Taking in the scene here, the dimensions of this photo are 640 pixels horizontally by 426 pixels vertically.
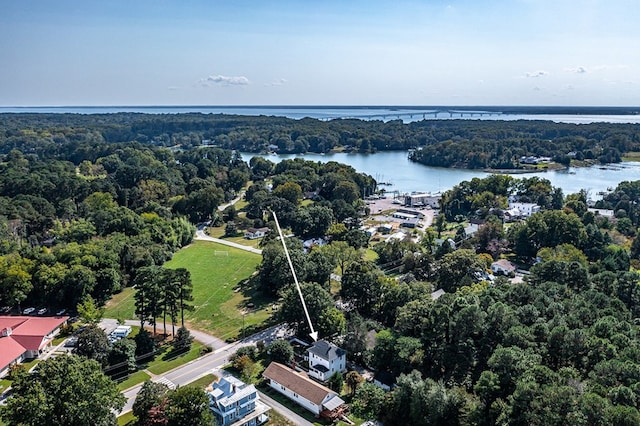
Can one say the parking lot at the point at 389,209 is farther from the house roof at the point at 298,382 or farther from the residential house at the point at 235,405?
the residential house at the point at 235,405

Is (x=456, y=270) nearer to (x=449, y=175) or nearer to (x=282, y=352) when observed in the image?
(x=282, y=352)

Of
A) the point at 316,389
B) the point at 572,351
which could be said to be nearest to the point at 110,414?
the point at 316,389

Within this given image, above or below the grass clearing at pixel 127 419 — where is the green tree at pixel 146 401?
above

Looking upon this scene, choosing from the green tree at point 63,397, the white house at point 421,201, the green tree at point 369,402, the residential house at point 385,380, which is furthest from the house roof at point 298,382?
the white house at point 421,201

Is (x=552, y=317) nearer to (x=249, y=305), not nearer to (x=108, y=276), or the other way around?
(x=249, y=305)

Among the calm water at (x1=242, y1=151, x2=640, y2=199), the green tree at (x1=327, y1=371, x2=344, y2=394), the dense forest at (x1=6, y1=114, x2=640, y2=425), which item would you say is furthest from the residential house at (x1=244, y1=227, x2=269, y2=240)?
the calm water at (x1=242, y1=151, x2=640, y2=199)

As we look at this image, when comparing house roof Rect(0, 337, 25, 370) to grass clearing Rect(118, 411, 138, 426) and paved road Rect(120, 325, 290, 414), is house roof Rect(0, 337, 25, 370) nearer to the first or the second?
paved road Rect(120, 325, 290, 414)

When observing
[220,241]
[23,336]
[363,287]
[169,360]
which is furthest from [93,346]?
[220,241]
